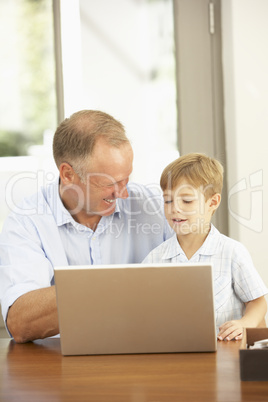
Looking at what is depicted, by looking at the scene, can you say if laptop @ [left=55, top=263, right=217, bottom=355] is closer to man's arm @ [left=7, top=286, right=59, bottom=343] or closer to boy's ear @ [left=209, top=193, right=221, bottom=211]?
man's arm @ [left=7, top=286, right=59, bottom=343]

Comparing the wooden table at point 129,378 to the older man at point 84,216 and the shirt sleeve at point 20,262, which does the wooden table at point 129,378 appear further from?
the older man at point 84,216

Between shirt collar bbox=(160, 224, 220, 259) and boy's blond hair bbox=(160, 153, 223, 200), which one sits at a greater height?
boy's blond hair bbox=(160, 153, 223, 200)

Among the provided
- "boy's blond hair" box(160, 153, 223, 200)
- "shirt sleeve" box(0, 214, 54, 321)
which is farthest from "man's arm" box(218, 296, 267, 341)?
"shirt sleeve" box(0, 214, 54, 321)

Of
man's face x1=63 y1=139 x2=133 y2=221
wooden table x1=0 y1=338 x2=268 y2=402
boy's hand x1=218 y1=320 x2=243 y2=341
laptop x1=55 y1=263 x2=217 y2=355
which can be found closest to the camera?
wooden table x1=0 y1=338 x2=268 y2=402

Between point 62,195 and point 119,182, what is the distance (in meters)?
0.25

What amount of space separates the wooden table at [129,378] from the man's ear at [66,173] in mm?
861

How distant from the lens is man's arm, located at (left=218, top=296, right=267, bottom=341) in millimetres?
1649

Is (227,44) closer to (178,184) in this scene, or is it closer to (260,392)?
(178,184)

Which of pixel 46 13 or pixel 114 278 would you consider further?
pixel 46 13

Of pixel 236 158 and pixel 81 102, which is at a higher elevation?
pixel 81 102

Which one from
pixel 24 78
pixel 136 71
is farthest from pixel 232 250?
pixel 24 78

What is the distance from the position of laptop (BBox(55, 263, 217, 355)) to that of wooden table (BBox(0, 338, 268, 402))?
1.6 inches

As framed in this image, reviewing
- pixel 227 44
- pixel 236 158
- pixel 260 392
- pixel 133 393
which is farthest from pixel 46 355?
pixel 227 44

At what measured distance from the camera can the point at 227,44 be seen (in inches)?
110
